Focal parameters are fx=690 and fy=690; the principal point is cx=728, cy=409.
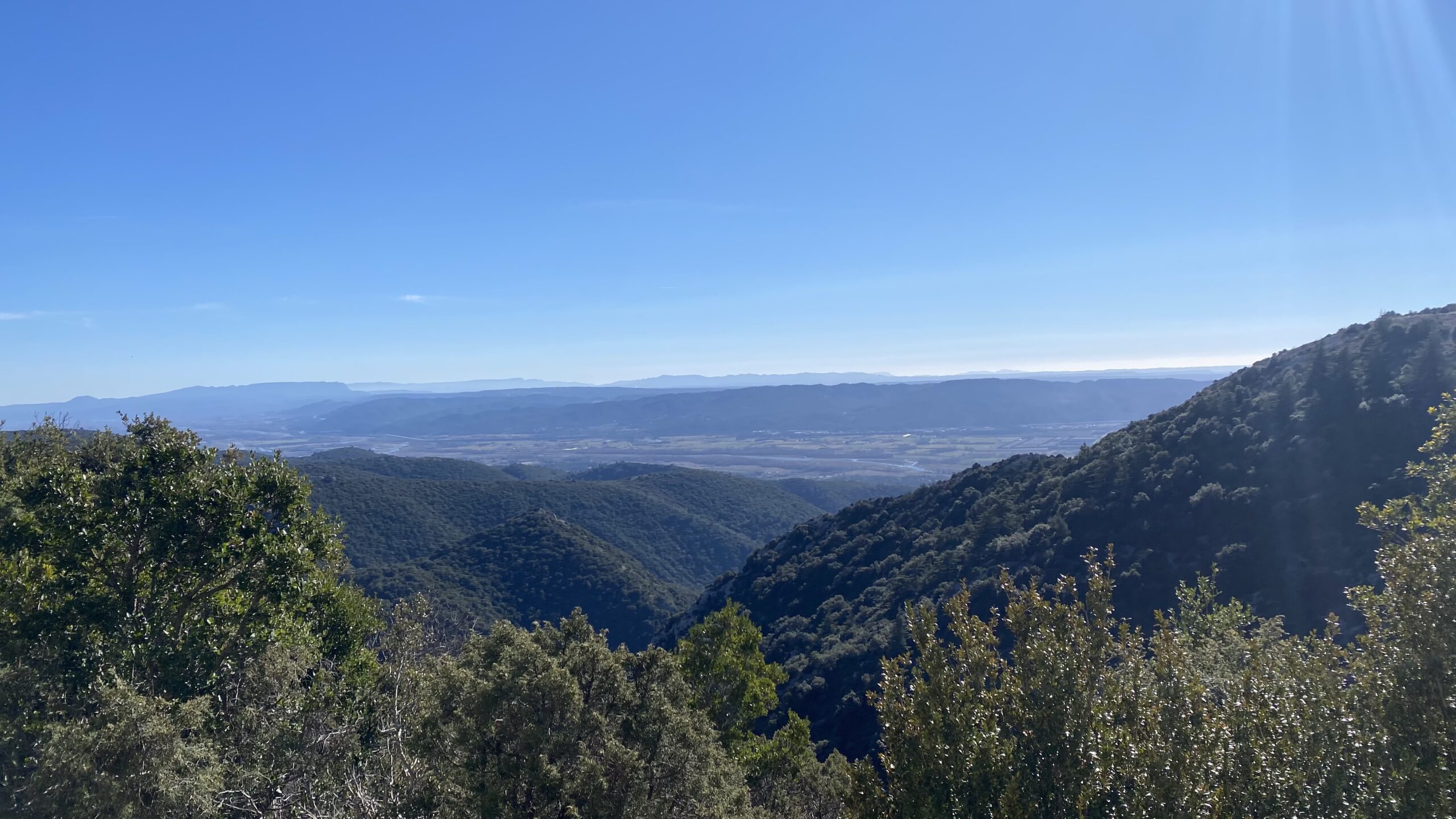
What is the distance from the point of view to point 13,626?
10.9m

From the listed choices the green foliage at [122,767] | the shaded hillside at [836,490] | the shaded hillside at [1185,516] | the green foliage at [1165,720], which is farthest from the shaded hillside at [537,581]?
the shaded hillside at [836,490]

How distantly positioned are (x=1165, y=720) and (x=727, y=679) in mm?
13504

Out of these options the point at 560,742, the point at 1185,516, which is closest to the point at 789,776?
the point at 560,742

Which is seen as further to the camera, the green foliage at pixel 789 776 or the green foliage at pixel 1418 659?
the green foliage at pixel 789 776

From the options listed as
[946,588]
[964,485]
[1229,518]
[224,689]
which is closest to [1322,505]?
[1229,518]

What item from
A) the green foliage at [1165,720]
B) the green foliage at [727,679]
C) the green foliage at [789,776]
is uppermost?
the green foliage at [1165,720]

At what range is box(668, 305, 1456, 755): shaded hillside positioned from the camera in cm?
3203

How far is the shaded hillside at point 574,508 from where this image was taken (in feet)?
297

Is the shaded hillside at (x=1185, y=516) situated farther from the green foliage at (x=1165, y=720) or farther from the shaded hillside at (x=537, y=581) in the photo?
the green foliage at (x=1165, y=720)

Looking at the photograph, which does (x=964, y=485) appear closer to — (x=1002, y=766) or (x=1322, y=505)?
(x=1322, y=505)

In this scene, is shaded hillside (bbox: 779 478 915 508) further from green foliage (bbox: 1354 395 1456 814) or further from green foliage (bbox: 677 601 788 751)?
green foliage (bbox: 1354 395 1456 814)

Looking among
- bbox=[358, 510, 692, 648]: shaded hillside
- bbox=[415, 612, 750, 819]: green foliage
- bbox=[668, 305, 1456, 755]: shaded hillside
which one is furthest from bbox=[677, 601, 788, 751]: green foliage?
bbox=[358, 510, 692, 648]: shaded hillside

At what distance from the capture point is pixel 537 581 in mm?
74938

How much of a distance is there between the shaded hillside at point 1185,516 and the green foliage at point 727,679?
16218 mm
